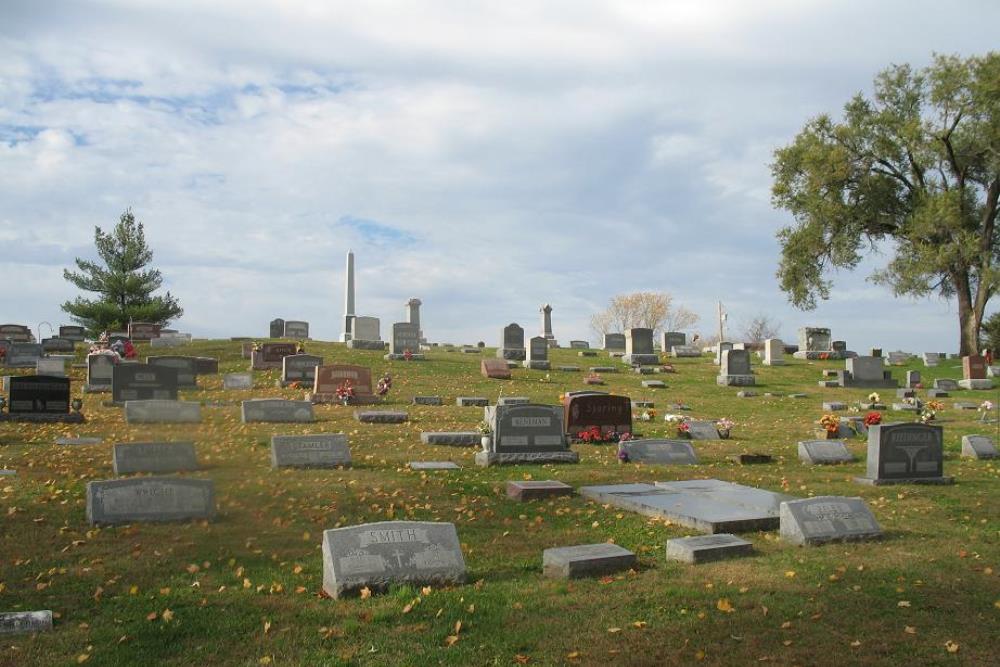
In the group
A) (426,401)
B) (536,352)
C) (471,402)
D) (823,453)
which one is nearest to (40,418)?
(426,401)

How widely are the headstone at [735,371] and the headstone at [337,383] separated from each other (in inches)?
562

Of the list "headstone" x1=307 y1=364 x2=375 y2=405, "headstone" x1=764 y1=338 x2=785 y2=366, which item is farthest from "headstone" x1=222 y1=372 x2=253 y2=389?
"headstone" x1=764 y1=338 x2=785 y2=366

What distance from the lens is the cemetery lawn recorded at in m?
4.98

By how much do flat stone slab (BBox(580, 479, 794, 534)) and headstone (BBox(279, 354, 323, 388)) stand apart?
16.9 meters

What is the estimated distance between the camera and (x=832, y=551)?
24.1 ft

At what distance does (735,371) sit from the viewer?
98.8 feet

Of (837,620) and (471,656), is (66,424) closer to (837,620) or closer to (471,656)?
(471,656)

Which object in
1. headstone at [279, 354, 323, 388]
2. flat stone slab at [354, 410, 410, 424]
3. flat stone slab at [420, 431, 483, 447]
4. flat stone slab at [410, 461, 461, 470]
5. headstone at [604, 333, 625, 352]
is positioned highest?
headstone at [604, 333, 625, 352]

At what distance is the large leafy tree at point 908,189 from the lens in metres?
38.7

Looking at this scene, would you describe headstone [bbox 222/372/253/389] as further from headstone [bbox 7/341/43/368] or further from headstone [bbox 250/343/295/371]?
headstone [bbox 7/341/43/368]

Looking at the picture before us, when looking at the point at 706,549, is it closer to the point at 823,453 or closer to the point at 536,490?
the point at 536,490

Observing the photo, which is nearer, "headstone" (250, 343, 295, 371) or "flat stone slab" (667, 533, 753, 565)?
"flat stone slab" (667, 533, 753, 565)

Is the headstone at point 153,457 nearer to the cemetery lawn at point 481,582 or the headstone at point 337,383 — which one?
the cemetery lawn at point 481,582

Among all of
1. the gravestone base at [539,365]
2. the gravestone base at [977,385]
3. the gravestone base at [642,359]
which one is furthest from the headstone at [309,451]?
the gravestone base at [977,385]
